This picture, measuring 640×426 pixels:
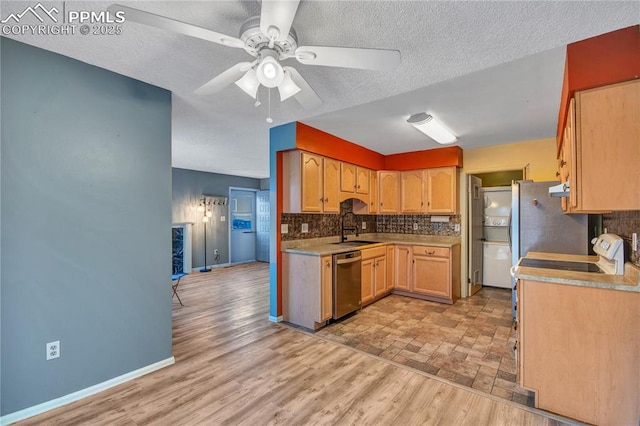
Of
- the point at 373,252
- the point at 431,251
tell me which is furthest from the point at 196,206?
the point at 431,251

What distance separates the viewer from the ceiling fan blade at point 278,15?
3.69ft

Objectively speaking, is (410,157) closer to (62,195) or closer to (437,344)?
(437,344)

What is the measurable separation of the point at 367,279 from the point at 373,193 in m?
1.52

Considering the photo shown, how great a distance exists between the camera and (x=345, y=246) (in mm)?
3922

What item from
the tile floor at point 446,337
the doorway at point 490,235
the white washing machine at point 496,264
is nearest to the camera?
the tile floor at point 446,337

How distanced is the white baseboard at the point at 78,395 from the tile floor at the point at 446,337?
1.62 m

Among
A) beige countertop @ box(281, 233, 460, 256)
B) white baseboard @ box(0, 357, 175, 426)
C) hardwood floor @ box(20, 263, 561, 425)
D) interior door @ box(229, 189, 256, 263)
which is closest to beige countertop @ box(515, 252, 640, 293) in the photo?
hardwood floor @ box(20, 263, 561, 425)

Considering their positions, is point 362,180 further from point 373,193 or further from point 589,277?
point 589,277

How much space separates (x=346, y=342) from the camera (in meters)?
2.97

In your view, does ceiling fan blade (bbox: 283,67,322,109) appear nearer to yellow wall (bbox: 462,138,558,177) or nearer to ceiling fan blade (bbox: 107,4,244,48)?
ceiling fan blade (bbox: 107,4,244,48)

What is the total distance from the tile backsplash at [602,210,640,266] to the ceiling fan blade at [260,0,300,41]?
8.08 ft

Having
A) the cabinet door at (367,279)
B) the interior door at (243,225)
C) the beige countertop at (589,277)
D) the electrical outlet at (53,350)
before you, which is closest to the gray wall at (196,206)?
the interior door at (243,225)

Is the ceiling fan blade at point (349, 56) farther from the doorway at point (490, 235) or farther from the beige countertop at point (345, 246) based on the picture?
the doorway at point (490, 235)

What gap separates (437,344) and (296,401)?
163 cm
